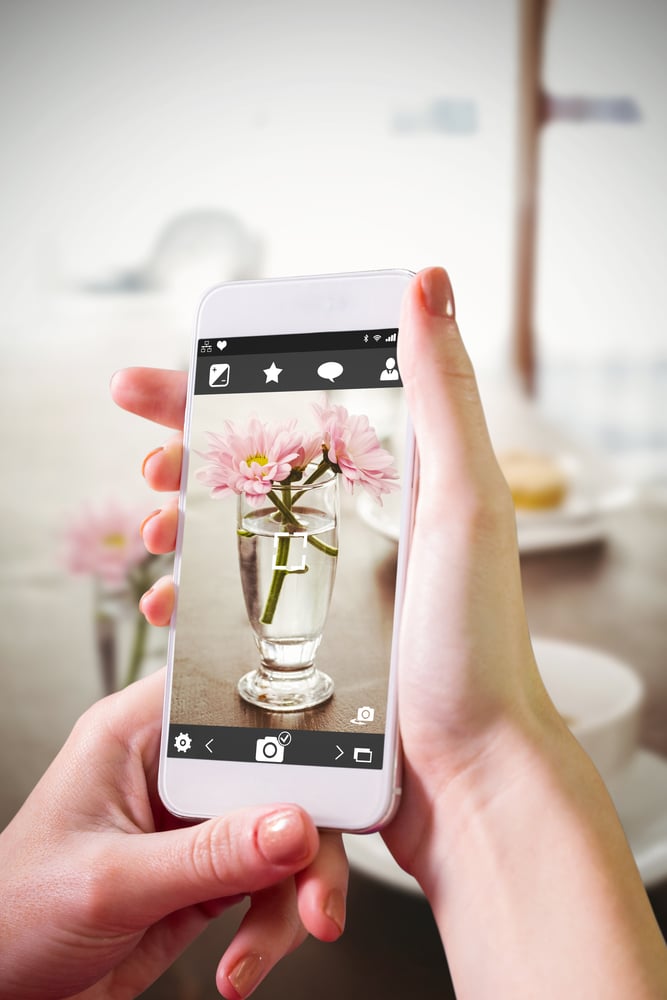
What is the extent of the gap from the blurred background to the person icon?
2.19ft

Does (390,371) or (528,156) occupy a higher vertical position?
(528,156)

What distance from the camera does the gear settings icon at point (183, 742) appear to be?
18.0 inches

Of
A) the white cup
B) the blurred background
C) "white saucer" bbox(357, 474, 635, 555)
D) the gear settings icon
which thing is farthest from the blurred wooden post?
the gear settings icon

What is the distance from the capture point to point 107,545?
823 mm

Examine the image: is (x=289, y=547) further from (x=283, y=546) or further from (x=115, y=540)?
(x=115, y=540)

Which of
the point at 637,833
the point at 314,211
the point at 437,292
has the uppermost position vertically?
the point at 314,211

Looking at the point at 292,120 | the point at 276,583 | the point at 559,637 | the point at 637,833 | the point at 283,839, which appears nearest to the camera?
the point at 283,839

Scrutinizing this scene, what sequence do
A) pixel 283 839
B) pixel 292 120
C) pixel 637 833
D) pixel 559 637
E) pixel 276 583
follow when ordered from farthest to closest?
Answer: pixel 292 120 → pixel 559 637 → pixel 637 833 → pixel 276 583 → pixel 283 839

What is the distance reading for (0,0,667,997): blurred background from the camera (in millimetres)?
1132

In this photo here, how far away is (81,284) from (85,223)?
9 cm

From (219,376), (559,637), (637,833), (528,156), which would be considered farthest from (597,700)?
(528,156)

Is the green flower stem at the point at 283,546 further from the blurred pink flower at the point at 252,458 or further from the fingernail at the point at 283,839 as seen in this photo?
the fingernail at the point at 283,839

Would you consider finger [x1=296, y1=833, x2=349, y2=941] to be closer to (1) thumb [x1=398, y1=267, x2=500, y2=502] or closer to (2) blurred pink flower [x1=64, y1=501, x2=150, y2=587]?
(1) thumb [x1=398, y1=267, x2=500, y2=502]

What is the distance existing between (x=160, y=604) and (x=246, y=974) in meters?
0.19
